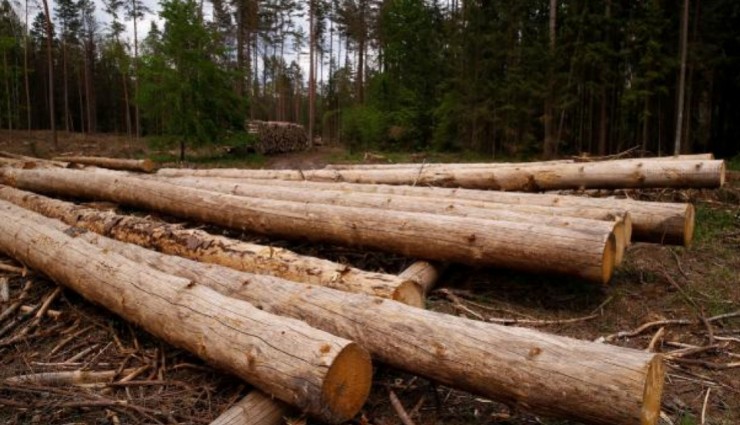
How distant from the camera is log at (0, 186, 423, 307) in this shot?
12.8 ft

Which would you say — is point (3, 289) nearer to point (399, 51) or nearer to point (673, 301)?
point (673, 301)

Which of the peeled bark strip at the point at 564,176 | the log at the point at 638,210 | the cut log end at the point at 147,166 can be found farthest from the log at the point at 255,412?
the cut log end at the point at 147,166

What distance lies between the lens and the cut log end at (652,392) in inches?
93.1

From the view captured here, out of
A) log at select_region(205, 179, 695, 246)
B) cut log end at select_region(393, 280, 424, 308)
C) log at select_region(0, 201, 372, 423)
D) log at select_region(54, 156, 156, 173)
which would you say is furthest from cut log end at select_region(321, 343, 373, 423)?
log at select_region(54, 156, 156, 173)

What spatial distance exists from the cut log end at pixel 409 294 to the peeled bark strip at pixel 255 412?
3.98ft

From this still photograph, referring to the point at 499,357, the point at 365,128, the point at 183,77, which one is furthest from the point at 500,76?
the point at 499,357

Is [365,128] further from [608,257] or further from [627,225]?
[608,257]

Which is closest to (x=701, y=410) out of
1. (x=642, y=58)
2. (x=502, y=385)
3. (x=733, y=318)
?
(x=502, y=385)

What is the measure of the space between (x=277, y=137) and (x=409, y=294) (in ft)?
72.4

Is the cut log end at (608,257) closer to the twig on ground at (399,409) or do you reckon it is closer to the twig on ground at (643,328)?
the twig on ground at (643,328)

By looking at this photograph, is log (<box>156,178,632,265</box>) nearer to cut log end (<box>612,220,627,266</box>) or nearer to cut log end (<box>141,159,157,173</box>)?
cut log end (<box>612,220,627,266</box>)

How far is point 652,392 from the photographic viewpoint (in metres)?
2.43

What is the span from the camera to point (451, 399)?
10.4ft

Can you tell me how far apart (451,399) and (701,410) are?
62.7 inches
